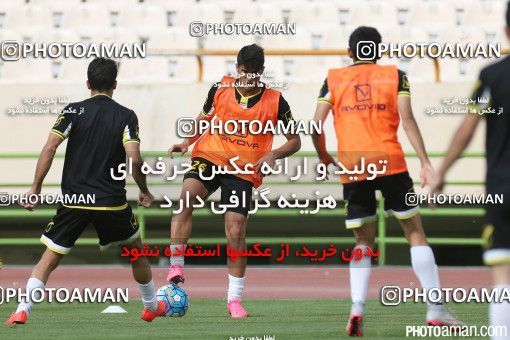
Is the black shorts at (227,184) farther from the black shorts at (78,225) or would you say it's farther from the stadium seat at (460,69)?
the stadium seat at (460,69)

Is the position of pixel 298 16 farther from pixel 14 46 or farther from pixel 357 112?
pixel 357 112

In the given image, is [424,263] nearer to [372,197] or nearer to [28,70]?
[372,197]

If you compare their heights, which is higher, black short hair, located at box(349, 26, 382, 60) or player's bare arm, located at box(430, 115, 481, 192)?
black short hair, located at box(349, 26, 382, 60)

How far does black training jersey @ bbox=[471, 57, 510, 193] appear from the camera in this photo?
5.00 metres

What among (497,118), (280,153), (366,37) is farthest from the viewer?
(280,153)

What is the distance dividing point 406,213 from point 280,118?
196 cm

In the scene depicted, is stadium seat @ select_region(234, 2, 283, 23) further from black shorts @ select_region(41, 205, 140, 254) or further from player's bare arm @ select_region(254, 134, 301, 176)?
black shorts @ select_region(41, 205, 140, 254)

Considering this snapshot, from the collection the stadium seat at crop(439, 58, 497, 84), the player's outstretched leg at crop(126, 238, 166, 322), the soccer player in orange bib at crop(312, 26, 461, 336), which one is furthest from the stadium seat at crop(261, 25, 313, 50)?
the soccer player in orange bib at crop(312, 26, 461, 336)

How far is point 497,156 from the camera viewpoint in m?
5.03

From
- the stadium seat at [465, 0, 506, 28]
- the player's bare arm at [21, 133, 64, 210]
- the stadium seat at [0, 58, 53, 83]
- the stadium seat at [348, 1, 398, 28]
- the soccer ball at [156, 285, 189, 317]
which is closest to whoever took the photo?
the player's bare arm at [21, 133, 64, 210]

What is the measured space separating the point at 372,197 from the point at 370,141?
0.34 meters

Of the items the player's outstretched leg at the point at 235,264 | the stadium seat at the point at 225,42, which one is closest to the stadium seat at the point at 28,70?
the stadium seat at the point at 225,42

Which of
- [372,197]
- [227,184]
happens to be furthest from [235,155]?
[372,197]

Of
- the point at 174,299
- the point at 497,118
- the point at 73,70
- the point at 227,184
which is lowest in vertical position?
the point at 174,299
